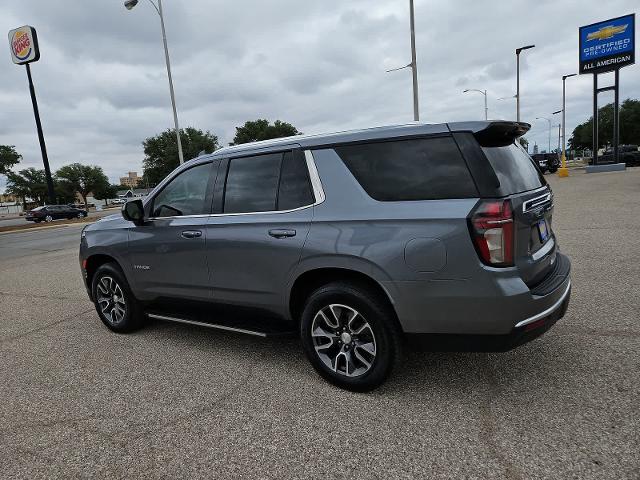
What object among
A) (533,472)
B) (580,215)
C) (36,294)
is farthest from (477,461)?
(580,215)

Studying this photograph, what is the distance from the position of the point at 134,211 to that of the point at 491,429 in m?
3.51

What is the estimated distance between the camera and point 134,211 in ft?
14.0

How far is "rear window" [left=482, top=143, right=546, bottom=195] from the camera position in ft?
9.19

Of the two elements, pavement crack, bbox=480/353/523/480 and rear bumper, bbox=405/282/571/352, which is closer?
pavement crack, bbox=480/353/523/480

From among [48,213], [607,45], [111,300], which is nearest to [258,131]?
[48,213]

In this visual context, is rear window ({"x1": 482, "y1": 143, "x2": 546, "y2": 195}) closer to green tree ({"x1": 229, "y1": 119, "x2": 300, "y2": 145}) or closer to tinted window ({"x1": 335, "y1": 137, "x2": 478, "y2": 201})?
tinted window ({"x1": 335, "y1": 137, "x2": 478, "y2": 201})

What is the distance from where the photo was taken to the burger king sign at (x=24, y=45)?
85.7 feet

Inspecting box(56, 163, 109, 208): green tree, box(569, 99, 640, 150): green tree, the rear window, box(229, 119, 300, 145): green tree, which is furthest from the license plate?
box(56, 163, 109, 208): green tree

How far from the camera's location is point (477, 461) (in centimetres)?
239

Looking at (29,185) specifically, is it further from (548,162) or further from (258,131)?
(548,162)

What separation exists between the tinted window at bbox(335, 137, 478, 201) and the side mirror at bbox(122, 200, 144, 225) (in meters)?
2.23

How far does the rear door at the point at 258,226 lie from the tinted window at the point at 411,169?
1.53 ft

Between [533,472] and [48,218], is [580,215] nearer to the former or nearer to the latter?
[533,472]

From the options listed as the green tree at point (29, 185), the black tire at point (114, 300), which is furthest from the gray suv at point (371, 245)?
the green tree at point (29, 185)
